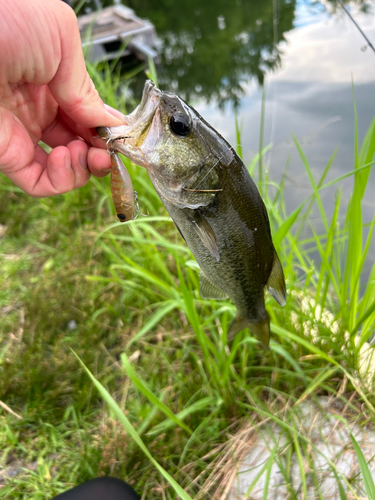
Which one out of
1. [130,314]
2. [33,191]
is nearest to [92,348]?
[130,314]

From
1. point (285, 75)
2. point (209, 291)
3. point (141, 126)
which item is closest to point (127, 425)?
point (209, 291)

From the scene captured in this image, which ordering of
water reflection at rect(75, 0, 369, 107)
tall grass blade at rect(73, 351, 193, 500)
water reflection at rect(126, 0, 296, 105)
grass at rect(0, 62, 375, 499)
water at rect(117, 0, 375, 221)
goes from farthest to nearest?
1. water reflection at rect(126, 0, 296, 105)
2. water reflection at rect(75, 0, 369, 107)
3. water at rect(117, 0, 375, 221)
4. grass at rect(0, 62, 375, 499)
5. tall grass blade at rect(73, 351, 193, 500)

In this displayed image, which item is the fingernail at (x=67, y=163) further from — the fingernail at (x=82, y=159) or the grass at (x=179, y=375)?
the grass at (x=179, y=375)

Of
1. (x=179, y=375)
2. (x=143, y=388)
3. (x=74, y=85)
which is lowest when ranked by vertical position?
(x=179, y=375)

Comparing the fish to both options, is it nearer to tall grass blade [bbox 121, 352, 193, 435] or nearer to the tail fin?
the tail fin

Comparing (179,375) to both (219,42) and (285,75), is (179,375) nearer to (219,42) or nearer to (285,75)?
(285,75)

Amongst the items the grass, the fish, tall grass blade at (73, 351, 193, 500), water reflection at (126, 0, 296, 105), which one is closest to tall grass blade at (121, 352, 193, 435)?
the grass
